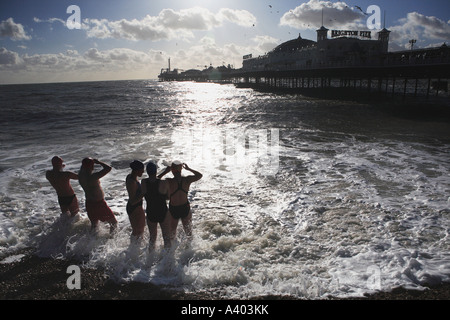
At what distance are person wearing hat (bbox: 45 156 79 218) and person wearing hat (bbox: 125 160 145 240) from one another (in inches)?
63.1

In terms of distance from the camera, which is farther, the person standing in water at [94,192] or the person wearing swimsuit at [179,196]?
the person standing in water at [94,192]

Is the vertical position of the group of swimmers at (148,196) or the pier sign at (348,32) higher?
the pier sign at (348,32)

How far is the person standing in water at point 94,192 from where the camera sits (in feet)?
16.8

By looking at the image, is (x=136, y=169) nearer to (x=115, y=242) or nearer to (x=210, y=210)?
(x=115, y=242)

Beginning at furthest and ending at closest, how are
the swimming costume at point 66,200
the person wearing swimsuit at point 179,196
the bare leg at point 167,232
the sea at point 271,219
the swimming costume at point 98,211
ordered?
the swimming costume at point 66,200 → the swimming costume at point 98,211 → the bare leg at point 167,232 → the person wearing swimsuit at point 179,196 → the sea at point 271,219

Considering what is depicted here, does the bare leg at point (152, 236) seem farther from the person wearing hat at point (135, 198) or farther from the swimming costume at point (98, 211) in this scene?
the swimming costume at point (98, 211)

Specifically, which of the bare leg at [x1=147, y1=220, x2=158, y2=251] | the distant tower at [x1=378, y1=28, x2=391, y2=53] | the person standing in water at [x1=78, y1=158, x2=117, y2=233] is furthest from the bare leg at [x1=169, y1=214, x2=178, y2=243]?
the distant tower at [x1=378, y1=28, x2=391, y2=53]

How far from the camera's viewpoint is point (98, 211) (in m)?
5.35

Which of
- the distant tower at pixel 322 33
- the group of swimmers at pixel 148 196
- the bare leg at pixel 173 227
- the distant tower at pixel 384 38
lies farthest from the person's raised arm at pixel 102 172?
the distant tower at pixel 384 38

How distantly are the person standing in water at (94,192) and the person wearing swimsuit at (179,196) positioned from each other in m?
1.32

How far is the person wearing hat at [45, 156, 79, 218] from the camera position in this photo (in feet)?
18.2

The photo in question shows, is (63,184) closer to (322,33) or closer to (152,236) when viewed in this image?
(152,236)

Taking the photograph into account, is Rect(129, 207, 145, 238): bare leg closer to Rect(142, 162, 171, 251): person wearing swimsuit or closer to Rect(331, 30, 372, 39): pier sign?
Rect(142, 162, 171, 251): person wearing swimsuit

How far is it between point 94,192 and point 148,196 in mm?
1300
